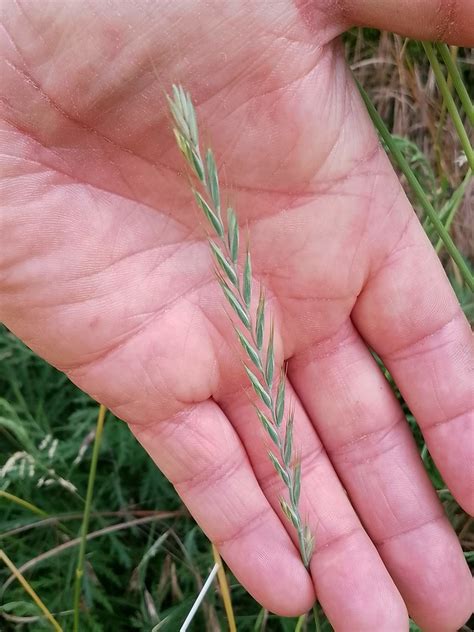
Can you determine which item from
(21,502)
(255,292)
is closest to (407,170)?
(255,292)

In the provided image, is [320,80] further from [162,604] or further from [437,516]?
[162,604]

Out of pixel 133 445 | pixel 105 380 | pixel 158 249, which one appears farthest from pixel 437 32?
pixel 133 445

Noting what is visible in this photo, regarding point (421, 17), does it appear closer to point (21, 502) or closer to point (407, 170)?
point (407, 170)

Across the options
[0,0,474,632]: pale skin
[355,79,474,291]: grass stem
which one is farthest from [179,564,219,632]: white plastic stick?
[355,79,474,291]: grass stem

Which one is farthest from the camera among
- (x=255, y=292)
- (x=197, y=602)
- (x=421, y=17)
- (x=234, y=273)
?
(x=255, y=292)

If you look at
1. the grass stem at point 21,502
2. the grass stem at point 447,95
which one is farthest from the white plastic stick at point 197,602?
the grass stem at point 447,95

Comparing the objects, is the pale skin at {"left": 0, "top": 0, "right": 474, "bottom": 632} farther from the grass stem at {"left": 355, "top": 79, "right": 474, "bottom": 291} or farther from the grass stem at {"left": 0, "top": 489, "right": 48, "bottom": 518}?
the grass stem at {"left": 0, "top": 489, "right": 48, "bottom": 518}

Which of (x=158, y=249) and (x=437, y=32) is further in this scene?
(x=158, y=249)
